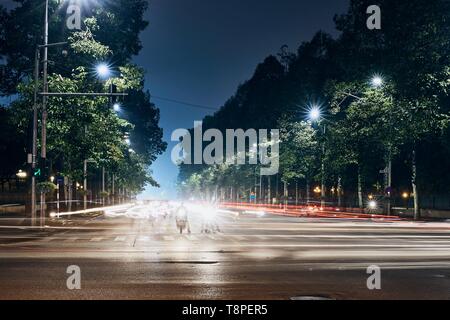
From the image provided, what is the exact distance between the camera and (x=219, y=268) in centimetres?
1515

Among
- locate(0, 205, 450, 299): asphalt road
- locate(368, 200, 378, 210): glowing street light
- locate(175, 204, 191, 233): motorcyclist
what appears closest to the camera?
locate(0, 205, 450, 299): asphalt road

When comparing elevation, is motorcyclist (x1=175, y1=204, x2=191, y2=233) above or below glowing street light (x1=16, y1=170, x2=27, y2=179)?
below

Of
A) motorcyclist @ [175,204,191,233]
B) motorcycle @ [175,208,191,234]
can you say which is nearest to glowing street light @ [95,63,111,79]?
motorcyclist @ [175,204,191,233]

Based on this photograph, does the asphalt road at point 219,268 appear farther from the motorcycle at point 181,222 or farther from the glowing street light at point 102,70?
the glowing street light at point 102,70

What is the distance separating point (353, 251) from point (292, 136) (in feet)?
186

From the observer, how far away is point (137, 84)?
136 ft

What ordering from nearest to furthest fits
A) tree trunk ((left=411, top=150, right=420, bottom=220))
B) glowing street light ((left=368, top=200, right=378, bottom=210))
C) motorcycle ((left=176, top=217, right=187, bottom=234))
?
1. motorcycle ((left=176, top=217, right=187, bottom=234))
2. tree trunk ((left=411, top=150, right=420, bottom=220))
3. glowing street light ((left=368, top=200, right=378, bottom=210))

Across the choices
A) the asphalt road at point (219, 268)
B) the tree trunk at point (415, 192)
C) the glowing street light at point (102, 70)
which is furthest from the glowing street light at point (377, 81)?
the asphalt road at point (219, 268)

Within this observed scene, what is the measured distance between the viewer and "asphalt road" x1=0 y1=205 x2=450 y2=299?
37.7 ft

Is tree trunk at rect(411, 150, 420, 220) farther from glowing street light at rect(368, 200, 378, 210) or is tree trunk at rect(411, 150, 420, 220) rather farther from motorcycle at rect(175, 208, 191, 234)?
motorcycle at rect(175, 208, 191, 234)

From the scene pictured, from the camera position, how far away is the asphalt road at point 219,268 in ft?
37.7

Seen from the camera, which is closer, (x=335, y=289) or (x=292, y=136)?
(x=335, y=289)
